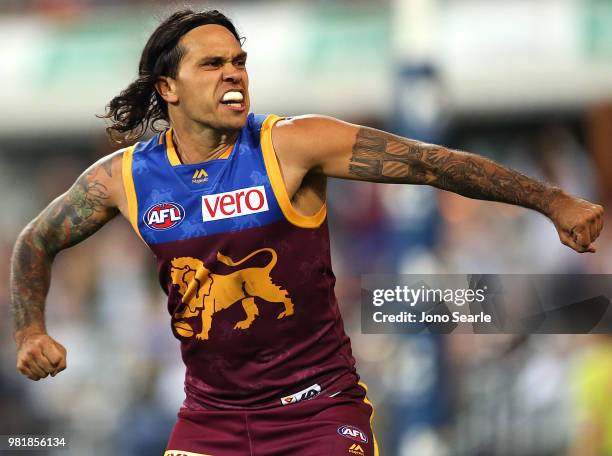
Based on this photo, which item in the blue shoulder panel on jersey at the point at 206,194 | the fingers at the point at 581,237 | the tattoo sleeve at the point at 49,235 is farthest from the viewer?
the tattoo sleeve at the point at 49,235

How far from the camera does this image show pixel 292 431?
477cm

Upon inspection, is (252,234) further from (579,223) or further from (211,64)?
(579,223)

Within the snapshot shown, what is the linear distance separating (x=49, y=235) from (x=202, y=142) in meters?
0.84

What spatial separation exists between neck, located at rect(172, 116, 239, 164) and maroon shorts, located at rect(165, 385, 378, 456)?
1022mm

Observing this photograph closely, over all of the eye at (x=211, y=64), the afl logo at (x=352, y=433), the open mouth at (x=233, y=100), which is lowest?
the afl logo at (x=352, y=433)

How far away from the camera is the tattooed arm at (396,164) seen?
15.4ft

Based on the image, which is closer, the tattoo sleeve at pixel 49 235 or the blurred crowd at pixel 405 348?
the tattoo sleeve at pixel 49 235

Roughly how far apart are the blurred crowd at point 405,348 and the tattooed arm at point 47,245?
3246mm

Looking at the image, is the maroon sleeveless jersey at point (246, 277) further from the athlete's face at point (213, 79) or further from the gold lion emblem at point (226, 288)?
the athlete's face at point (213, 79)

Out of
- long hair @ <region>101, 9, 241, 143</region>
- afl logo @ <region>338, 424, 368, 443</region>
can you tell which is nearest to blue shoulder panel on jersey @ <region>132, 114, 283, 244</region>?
long hair @ <region>101, 9, 241, 143</region>

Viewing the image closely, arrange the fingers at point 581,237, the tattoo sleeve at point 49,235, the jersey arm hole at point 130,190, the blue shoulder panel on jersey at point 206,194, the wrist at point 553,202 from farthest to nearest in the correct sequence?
the tattoo sleeve at point 49,235
the jersey arm hole at point 130,190
the blue shoulder panel on jersey at point 206,194
the wrist at point 553,202
the fingers at point 581,237

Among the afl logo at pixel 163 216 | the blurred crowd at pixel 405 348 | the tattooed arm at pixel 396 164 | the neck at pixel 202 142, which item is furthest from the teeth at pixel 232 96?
the blurred crowd at pixel 405 348

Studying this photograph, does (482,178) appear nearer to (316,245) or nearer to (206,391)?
(316,245)

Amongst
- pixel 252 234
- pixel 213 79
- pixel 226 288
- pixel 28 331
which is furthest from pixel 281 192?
pixel 28 331
